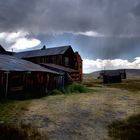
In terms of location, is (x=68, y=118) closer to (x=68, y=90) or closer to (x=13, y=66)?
(x=13, y=66)

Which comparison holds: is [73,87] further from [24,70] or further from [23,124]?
[23,124]

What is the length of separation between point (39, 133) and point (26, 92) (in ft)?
44.5

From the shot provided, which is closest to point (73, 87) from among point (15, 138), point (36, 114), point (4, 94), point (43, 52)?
point (4, 94)

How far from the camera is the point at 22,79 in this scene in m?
24.3

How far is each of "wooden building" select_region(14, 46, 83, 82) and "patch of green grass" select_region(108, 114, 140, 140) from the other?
3483cm

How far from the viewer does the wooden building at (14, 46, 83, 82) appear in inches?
1981

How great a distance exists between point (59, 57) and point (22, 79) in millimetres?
26358

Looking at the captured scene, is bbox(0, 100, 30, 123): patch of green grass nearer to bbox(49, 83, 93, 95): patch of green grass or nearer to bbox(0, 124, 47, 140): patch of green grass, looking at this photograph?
bbox(0, 124, 47, 140): patch of green grass

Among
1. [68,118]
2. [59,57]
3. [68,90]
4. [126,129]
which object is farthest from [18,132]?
[59,57]

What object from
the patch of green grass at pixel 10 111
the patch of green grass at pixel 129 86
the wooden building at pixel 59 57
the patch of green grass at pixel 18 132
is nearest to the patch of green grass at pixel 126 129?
the patch of green grass at pixel 18 132

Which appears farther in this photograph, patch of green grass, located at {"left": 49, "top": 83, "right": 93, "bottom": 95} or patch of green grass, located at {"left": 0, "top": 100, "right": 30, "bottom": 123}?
patch of green grass, located at {"left": 49, "top": 83, "right": 93, "bottom": 95}

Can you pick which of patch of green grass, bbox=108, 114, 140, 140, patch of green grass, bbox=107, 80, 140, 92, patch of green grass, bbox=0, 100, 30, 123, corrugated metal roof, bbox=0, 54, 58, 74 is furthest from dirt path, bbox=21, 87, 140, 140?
patch of green grass, bbox=107, 80, 140, 92

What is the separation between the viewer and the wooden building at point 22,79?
22.0 m

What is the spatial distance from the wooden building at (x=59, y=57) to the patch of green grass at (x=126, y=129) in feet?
114
